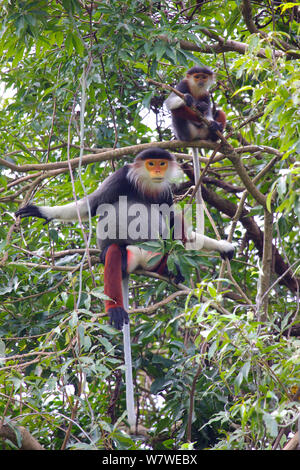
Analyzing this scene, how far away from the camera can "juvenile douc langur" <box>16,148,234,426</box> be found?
3.77 meters

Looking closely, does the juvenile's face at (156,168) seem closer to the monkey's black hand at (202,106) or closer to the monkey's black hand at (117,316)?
the monkey's black hand at (202,106)

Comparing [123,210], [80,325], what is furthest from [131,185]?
[80,325]

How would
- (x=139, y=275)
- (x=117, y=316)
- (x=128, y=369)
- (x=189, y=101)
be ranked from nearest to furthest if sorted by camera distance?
(x=128, y=369), (x=117, y=316), (x=189, y=101), (x=139, y=275)

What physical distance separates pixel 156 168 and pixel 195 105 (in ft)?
2.26

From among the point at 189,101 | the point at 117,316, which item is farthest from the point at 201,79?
the point at 117,316

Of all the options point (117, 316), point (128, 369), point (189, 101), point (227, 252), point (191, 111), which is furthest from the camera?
point (191, 111)

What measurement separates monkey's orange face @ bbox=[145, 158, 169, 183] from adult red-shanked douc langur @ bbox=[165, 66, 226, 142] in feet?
1.17

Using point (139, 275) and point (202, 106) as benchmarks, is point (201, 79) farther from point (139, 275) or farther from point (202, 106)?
point (139, 275)

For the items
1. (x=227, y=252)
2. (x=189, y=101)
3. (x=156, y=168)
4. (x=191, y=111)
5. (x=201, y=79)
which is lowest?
(x=227, y=252)

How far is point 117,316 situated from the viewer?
3.43 metres

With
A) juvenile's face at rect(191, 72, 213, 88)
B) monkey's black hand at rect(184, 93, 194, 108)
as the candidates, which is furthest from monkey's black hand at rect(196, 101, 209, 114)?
monkey's black hand at rect(184, 93, 194, 108)

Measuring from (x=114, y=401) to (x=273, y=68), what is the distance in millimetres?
1999

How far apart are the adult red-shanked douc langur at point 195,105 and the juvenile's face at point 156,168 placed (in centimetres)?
36

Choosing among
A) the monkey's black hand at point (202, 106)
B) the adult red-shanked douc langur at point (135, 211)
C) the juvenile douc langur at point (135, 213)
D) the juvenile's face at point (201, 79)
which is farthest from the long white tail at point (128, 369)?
the juvenile's face at point (201, 79)
